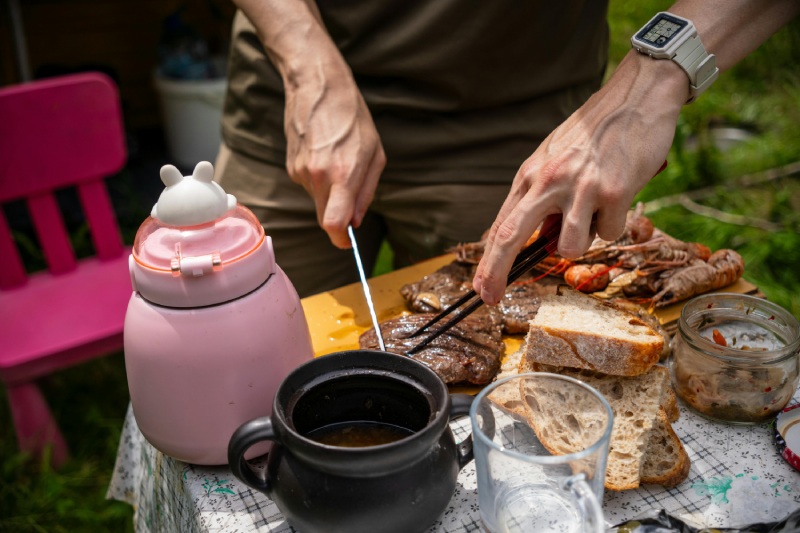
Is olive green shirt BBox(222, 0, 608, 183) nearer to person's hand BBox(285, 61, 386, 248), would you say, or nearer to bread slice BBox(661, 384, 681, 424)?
person's hand BBox(285, 61, 386, 248)

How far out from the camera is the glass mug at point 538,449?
1.18 meters

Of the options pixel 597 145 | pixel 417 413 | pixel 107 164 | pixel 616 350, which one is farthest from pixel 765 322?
pixel 107 164

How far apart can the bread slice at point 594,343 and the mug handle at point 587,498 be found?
0.40 m

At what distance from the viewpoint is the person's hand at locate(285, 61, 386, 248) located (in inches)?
77.8

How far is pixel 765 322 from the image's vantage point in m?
1.69

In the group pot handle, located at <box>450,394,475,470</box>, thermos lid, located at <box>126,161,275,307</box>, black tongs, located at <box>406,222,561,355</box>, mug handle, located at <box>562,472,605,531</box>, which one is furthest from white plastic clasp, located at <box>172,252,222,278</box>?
mug handle, located at <box>562,472,605,531</box>

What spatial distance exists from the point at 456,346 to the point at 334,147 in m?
0.66

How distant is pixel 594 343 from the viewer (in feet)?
4.91

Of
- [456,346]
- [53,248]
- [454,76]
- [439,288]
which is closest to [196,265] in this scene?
[456,346]

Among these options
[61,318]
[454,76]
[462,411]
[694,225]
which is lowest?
[694,225]

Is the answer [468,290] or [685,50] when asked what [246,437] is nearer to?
[468,290]

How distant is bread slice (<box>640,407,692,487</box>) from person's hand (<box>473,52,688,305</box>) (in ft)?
1.31

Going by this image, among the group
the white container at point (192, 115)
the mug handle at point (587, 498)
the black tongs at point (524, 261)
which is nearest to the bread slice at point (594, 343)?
the black tongs at point (524, 261)

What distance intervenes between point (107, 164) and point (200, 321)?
2221mm
